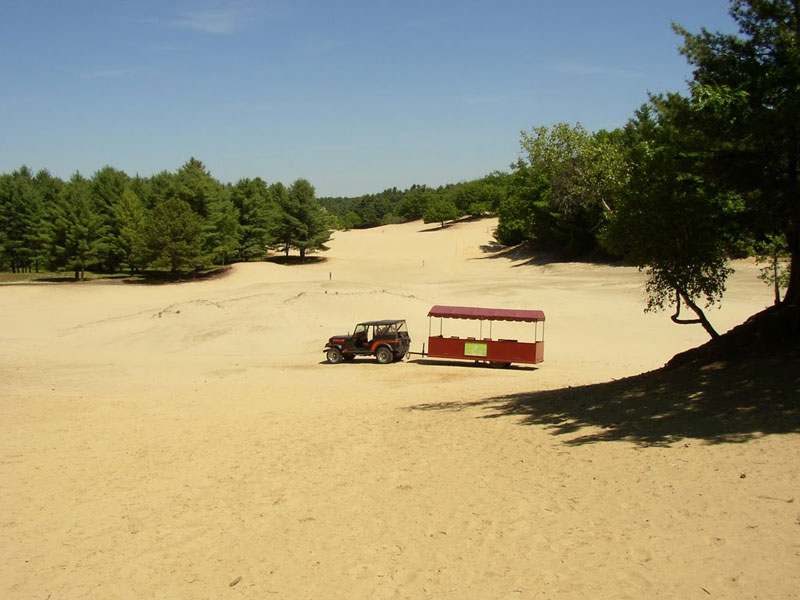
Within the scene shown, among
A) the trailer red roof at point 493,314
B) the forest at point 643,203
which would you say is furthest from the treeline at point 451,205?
the trailer red roof at point 493,314

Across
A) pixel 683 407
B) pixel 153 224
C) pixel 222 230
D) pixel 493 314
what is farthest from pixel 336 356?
pixel 222 230

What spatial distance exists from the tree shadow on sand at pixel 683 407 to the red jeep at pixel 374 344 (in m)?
12.0

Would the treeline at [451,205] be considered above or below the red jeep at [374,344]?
above

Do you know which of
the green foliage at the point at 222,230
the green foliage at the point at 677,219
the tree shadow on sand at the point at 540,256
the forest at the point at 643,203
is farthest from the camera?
the green foliage at the point at 222,230

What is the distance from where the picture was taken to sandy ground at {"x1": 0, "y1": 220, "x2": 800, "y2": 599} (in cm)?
751

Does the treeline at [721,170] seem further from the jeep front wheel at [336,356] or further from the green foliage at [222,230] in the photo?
the green foliage at [222,230]

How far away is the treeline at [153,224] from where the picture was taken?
6362cm

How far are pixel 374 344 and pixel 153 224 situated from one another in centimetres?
4228

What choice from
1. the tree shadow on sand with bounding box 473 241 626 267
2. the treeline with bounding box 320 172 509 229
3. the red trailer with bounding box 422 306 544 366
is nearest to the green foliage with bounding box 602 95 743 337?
the red trailer with bounding box 422 306 544 366

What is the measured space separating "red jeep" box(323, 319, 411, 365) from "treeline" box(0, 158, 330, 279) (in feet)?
125

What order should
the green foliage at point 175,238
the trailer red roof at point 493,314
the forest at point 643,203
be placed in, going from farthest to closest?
the green foliage at point 175,238 < the trailer red roof at point 493,314 < the forest at point 643,203

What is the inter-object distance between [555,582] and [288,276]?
189 feet

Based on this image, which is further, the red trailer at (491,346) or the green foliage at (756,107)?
the red trailer at (491,346)

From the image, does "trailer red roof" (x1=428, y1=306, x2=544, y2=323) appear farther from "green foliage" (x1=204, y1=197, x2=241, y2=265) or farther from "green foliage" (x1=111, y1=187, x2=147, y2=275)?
"green foliage" (x1=111, y1=187, x2=147, y2=275)
